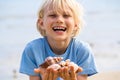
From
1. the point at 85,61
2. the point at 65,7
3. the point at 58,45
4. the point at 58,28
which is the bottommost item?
the point at 85,61

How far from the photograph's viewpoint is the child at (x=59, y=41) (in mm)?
3389

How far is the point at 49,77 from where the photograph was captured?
10.1ft

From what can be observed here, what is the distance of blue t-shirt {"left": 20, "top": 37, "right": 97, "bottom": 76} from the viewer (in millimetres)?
3500

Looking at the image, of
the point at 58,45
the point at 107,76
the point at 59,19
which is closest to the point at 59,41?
the point at 58,45

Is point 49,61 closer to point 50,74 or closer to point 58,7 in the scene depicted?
point 50,74

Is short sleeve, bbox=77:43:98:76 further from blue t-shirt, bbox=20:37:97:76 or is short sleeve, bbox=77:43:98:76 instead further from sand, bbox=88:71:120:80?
sand, bbox=88:71:120:80

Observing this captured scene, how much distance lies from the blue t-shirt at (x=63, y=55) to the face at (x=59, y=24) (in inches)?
4.6

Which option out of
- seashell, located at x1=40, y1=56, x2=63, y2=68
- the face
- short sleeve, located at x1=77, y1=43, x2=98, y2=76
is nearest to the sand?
short sleeve, located at x1=77, y1=43, x2=98, y2=76

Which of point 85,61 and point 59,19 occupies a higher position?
point 59,19

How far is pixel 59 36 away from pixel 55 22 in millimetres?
97

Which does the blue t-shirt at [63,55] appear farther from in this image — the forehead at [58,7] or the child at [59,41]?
the forehead at [58,7]

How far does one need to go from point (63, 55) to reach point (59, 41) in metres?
0.11

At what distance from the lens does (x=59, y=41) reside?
345 centimetres

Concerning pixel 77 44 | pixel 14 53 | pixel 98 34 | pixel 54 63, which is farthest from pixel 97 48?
pixel 54 63
